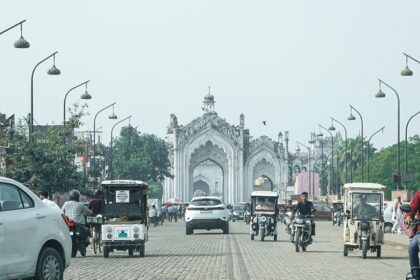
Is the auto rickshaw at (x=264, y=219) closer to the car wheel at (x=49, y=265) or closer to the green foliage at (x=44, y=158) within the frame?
the green foliage at (x=44, y=158)

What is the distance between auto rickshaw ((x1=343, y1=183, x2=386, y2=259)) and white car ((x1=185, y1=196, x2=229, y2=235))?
60.6 feet

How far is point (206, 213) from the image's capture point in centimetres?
4872

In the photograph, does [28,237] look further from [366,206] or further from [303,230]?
[303,230]

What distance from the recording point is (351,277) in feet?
67.6

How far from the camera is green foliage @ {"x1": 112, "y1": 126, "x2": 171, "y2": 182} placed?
144m

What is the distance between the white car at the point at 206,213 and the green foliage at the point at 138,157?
93.5 meters

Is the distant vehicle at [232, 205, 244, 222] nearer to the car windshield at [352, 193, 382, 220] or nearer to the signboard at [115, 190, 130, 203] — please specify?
the signboard at [115, 190, 130, 203]

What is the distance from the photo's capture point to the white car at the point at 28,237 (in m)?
14.8

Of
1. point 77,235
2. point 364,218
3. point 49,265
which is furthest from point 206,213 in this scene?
point 49,265

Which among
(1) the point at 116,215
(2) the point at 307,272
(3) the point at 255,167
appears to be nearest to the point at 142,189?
(1) the point at 116,215

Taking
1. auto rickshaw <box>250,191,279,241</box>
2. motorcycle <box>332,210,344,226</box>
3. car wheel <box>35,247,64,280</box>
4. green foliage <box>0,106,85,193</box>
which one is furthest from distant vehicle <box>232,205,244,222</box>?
car wheel <box>35,247,64,280</box>

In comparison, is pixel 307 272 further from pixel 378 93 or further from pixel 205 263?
pixel 378 93

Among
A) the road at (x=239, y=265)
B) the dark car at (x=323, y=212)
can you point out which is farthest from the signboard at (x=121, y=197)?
the dark car at (x=323, y=212)

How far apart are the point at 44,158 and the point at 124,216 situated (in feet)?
60.7
